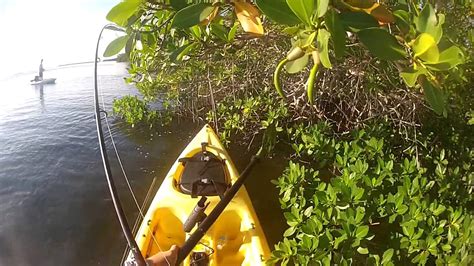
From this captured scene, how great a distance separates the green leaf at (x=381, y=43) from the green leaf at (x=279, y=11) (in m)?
0.13

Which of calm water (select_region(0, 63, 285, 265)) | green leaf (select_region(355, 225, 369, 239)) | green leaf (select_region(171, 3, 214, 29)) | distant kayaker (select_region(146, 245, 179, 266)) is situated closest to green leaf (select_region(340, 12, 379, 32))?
green leaf (select_region(171, 3, 214, 29))

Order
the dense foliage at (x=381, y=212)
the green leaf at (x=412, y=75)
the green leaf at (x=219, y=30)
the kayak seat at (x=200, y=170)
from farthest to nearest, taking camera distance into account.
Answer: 1. the kayak seat at (x=200, y=170)
2. the dense foliage at (x=381, y=212)
3. the green leaf at (x=219, y=30)
4. the green leaf at (x=412, y=75)

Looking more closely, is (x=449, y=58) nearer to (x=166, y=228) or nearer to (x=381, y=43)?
(x=381, y=43)

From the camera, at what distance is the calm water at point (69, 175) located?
11.7ft

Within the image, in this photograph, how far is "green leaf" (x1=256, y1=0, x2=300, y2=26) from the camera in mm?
798

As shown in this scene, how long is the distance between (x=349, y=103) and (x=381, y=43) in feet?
8.68

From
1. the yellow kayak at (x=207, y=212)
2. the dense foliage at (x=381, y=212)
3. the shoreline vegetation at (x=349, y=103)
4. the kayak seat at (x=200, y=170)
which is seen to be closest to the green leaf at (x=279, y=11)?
the shoreline vegetation at (x=349, y=103)

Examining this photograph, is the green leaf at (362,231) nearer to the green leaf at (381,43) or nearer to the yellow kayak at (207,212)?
the yellow kayak at (207,212)

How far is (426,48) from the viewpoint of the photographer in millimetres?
784

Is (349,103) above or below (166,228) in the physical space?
above

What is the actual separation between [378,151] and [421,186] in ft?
1.38

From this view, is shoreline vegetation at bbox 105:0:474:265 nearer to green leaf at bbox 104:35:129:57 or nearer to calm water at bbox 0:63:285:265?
green leaf at bbox 104:35:129:57

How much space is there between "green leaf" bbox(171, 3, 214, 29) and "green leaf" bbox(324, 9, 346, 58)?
0.33 m

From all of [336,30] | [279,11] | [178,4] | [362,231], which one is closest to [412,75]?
[336,30]
